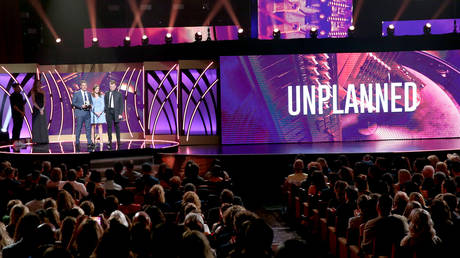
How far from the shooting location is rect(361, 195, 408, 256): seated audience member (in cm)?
478

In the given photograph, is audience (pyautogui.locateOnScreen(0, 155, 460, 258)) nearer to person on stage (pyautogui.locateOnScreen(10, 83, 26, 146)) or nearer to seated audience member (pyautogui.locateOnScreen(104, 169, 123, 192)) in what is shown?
seated audience member (pyautogui.locateOnScreen(104, 169, 123, 192))

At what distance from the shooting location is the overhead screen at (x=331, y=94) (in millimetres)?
14203

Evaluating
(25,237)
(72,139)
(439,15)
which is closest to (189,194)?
(25,237)

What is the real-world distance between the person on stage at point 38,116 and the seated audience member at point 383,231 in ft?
32.8

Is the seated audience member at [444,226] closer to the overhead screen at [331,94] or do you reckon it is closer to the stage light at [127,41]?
the overhead screen at [331,94]

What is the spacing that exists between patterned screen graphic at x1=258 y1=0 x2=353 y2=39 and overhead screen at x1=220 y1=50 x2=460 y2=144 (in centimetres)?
193

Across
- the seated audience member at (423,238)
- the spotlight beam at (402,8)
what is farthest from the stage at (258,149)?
the seated audience member at (423,238)

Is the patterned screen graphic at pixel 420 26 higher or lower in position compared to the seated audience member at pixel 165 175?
→ higher

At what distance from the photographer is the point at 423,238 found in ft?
14.3

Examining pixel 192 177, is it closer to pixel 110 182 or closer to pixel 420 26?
pixel 110 182

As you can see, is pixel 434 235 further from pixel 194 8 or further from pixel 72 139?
pixel 194 8

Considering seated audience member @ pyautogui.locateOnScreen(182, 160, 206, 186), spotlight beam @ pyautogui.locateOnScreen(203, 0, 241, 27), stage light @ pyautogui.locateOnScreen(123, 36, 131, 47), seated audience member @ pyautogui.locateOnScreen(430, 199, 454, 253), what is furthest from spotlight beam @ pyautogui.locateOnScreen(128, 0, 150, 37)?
seated audience member @ pyautogui.locateOnScreen(430, 199, 454, 253)

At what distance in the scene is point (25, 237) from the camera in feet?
13.2

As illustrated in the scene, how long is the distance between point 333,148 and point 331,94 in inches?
84.6
